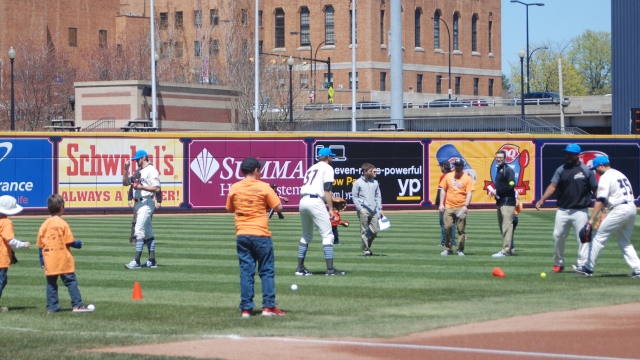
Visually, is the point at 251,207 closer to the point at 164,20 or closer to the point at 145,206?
A: the point at 145,206

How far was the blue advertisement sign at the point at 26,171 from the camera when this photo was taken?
3750 cm

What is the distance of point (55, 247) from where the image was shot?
41.8 ft

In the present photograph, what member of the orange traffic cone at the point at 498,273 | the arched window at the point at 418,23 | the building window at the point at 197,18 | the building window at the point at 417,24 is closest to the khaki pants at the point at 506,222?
the orange traffic cone at the point at 498,273

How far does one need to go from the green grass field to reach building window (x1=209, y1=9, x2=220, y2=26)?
63155 millimetres

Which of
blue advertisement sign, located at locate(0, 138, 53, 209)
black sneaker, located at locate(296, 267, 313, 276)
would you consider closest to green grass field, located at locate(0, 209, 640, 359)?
black sneaker, located at locate(296, 267, 313, 276)

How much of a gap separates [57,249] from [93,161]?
86.4 ft

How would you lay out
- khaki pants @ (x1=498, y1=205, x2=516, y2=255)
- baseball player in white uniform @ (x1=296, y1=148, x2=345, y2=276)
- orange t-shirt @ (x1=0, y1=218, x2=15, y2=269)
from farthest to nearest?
1. khaki pants @ (x1=498, y1=205, x2=516, y2=255)
2. baseball player in white uniform @ (x1=296, y1=148, x2=345, y2=276)
3. orange t-shirt @ (x1=0, y1=218, x2=15, y2=269)

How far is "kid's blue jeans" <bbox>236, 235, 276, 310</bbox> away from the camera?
12438 mm

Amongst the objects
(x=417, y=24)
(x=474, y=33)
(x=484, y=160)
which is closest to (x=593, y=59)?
(x=474, y=33)

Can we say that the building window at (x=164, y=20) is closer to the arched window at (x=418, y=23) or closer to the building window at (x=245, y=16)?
the building window at (x=245, y=16)

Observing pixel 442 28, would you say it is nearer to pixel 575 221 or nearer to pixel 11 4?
pixel 11 4

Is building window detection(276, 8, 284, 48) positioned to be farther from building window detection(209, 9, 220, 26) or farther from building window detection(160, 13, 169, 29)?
building window detection(209, 9, 220, 26)

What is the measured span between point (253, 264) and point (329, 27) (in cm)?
10000

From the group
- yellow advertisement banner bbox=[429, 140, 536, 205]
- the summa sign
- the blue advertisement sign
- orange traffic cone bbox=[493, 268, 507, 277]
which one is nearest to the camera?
orange traffic cone bbox=[493, 268, 507, 277]
